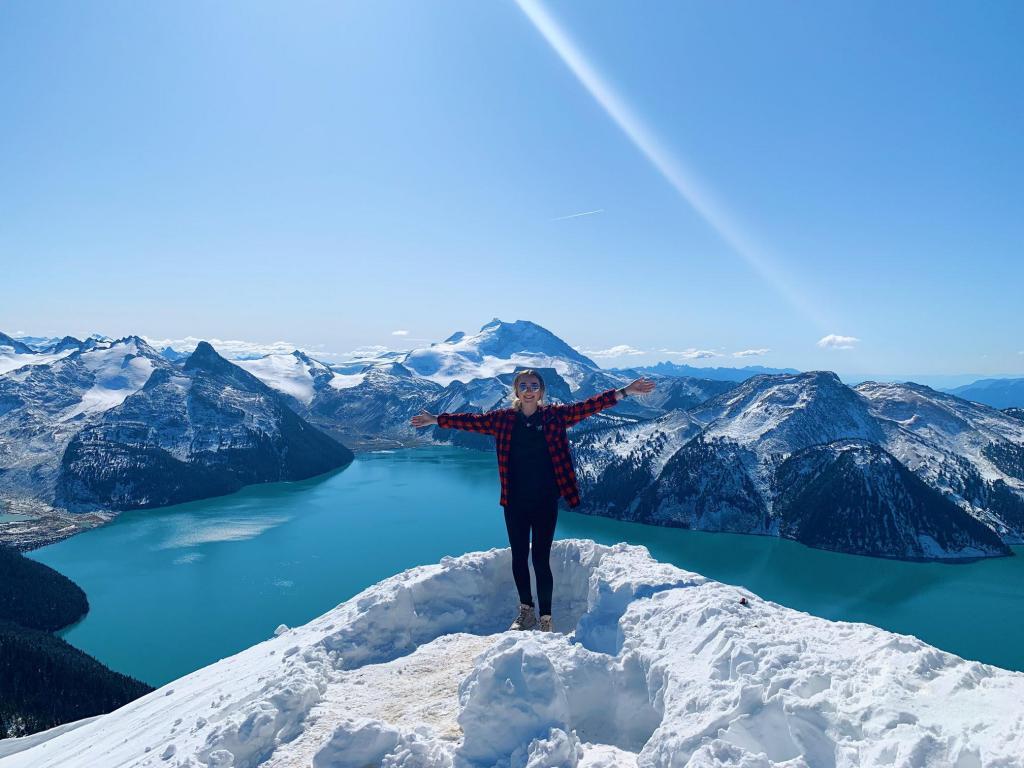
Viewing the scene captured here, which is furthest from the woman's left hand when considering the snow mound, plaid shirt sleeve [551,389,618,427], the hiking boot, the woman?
the hiking boot

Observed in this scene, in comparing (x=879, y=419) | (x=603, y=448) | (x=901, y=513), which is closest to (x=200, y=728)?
(x=901, y=513)

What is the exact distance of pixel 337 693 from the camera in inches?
313

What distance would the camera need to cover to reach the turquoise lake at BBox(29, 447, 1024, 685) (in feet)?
198

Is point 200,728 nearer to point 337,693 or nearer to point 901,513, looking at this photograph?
point 337,693

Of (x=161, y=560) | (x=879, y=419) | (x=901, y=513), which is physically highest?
(x=879, y=419)

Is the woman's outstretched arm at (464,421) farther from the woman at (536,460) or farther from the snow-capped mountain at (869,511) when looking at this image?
the snow-capped mountain at (869,511)

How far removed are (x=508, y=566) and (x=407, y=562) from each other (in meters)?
72.0

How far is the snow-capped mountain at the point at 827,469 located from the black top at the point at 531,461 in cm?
10194

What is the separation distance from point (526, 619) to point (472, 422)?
129 inches

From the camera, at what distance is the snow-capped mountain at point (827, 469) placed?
93.9 m

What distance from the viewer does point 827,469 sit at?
10506cm

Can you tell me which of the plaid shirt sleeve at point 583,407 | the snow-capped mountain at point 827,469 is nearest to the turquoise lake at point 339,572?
the snow-capped mountain at point 827,469

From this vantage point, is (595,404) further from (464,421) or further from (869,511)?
(869,511)

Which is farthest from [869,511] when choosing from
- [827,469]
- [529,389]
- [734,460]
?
[529,389]
